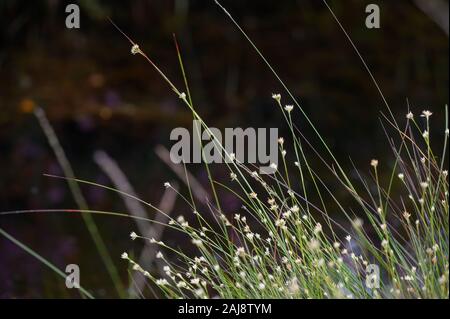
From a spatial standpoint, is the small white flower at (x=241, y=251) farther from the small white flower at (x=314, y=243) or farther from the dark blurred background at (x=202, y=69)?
the dark blurred background at (x=202, y=69)

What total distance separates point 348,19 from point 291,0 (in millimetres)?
716

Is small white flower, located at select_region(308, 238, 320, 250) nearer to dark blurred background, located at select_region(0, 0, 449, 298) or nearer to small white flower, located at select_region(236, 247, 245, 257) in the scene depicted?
small white flower, located at select_region(236, 247, 245, 257)

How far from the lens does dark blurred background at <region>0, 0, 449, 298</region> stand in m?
7.19

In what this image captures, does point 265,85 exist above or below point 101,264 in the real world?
above

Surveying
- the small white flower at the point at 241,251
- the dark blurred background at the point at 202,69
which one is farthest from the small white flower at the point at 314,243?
the dark blurred background at the point at 202,69

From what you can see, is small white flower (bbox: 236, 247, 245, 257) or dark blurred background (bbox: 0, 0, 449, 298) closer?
small white flower (bbox: 236, 247, 245, 257)

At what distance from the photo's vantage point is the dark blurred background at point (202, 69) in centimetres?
719

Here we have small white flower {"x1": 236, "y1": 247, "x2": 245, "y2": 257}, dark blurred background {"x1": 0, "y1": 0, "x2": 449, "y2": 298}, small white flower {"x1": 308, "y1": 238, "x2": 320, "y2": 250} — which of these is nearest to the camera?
small white flower {"x1": 308, "y1": 238, "x2": 320, "y2": 250}

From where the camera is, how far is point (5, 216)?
203 inches

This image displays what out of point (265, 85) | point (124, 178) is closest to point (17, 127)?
point (124, 178)

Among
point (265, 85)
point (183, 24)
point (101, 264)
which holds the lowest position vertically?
point (101, 264)

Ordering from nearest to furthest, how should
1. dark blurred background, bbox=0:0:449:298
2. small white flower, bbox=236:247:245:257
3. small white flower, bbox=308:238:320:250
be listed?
small white flower, bbox=308:238:320:250 → small white flower, bbox=236:247:245:257 → dark blurred background, bbox=0:0:449:298

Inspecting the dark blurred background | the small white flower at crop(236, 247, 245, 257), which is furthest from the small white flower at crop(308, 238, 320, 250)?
the dark blurred background
